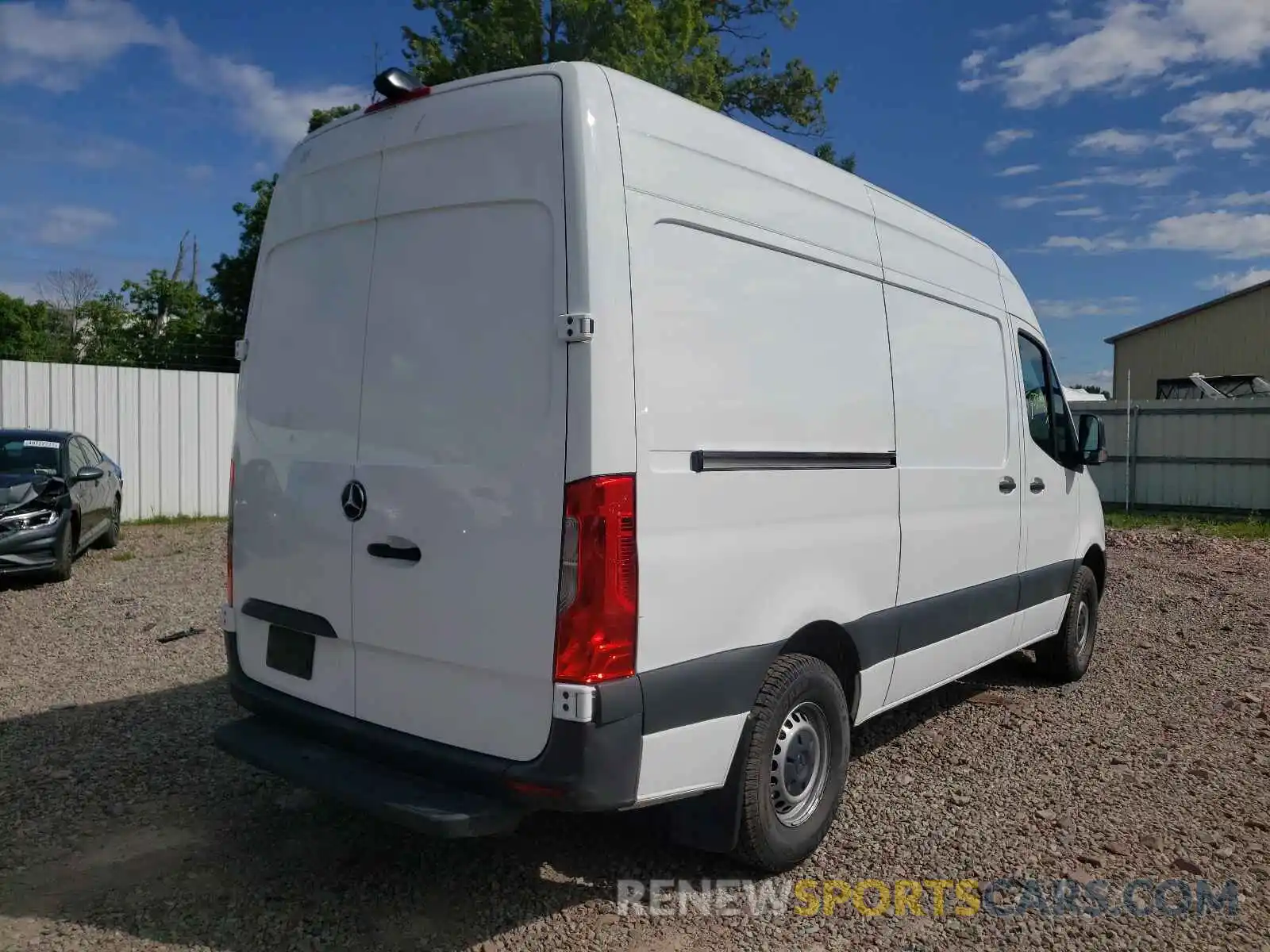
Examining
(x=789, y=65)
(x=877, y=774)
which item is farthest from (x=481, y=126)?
(x=789, y=65)

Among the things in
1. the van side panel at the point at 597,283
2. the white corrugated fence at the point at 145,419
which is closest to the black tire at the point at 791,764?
the van side panel at the point at 597,283

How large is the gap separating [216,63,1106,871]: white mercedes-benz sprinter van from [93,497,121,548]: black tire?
30.3ft

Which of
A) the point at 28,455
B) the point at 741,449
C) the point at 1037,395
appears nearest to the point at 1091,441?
the point at 1037,395

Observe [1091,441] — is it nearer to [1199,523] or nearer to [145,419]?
[1199,523]

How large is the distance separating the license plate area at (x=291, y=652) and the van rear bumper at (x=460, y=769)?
0.49 ft

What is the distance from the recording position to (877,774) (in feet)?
15.5

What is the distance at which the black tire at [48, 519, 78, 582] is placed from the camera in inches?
371

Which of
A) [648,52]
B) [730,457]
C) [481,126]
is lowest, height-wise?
[730,457]

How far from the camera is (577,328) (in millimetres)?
2883

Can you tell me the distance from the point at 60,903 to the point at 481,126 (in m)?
2.99

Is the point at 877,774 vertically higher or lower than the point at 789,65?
lower

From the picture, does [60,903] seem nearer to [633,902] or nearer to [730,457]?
[633,902]

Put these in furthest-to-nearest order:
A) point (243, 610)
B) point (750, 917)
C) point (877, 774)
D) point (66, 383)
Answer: point (66, 383), point (877, 774), point (243, 610), point (750, 917)

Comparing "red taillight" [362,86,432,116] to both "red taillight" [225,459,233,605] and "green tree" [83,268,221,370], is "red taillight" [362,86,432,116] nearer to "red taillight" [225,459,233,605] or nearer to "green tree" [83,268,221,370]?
"red taillight" [225,459,233,605]
